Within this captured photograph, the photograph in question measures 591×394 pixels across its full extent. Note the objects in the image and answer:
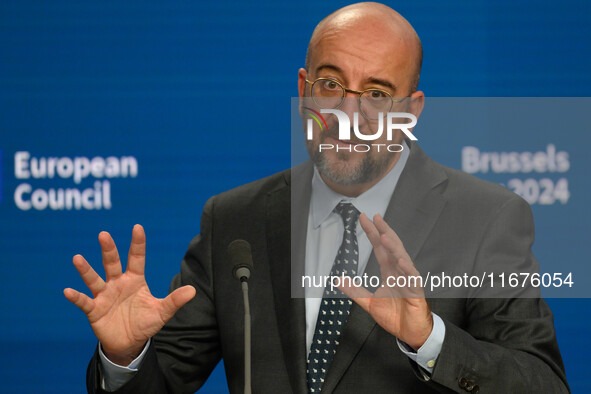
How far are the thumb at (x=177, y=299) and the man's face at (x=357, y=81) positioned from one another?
1.33ft

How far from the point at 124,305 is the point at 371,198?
614 millimetres

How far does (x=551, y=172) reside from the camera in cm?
182

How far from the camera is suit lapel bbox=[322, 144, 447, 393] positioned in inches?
69.0

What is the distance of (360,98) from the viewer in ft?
5.69

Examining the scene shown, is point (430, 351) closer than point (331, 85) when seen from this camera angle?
Yes

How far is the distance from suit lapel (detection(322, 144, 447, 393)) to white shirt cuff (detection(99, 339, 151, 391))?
0.44m

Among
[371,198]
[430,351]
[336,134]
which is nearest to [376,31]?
[336,134]

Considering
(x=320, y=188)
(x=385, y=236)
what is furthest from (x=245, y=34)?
(x=385, y=236)

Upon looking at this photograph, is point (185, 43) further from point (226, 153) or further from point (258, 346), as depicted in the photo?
point (258, 346)

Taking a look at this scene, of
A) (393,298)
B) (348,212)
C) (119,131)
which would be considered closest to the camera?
(393,298)

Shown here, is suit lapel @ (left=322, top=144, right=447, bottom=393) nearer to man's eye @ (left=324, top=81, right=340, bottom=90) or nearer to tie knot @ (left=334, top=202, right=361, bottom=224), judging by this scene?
tie knot @ (left=334, top=202, right=361, bottom=224)

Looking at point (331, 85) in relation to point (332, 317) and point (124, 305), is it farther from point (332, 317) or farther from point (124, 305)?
point (124, 305)

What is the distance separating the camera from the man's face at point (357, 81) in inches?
68.8

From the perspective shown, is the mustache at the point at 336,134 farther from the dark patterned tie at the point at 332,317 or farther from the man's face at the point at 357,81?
the dark patterned tie at the point at 332,317
